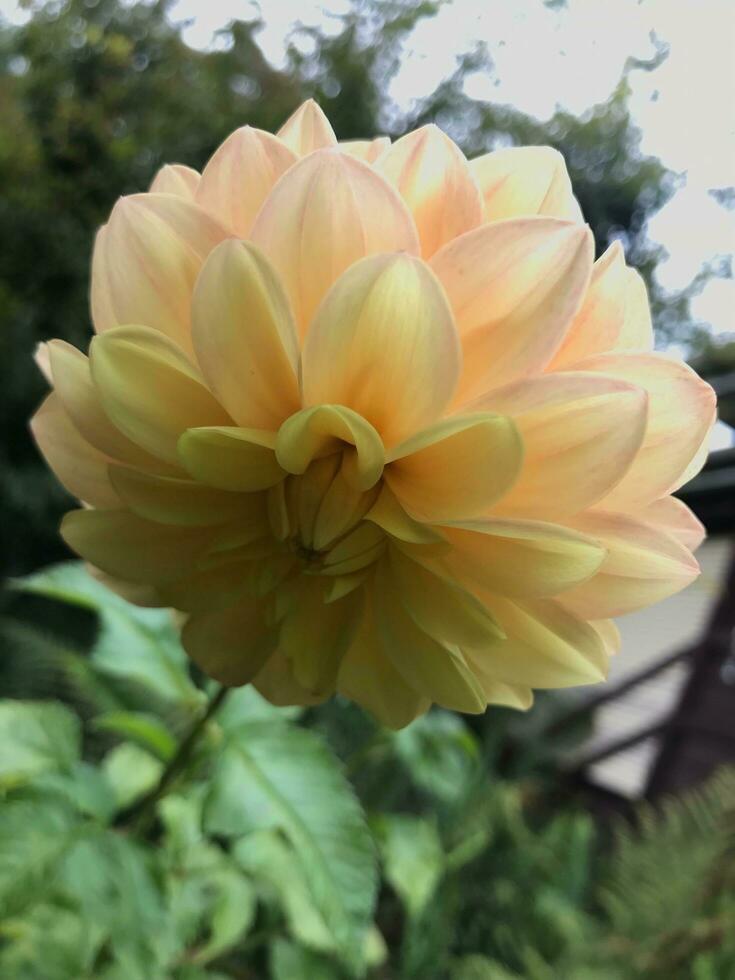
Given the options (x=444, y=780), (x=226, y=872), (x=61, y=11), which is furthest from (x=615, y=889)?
(x=61, y=11)

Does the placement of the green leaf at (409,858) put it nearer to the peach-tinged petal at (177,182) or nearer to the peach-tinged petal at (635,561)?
the peach-tinged petal at (635,561)

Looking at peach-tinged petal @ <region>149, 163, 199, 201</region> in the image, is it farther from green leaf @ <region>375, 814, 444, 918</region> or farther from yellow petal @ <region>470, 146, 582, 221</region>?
green leaf @ <region>375, 814, 444, 918</region>

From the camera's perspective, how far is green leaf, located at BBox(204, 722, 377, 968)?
1.40 feet

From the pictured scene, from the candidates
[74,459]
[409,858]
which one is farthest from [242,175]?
[409,858]

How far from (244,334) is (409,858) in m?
0.87

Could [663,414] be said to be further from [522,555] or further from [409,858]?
[409,858]

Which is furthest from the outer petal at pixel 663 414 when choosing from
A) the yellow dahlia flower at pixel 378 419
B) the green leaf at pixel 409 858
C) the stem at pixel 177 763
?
the green leaf at pixel 409 858

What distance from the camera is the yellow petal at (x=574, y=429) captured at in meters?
0.26

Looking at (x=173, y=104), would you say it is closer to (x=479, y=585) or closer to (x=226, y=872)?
(x=226, y=872)

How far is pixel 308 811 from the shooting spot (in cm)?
47

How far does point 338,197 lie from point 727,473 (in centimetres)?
159

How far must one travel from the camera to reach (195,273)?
29 centimetres

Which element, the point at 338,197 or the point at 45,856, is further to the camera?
the point at 45,856

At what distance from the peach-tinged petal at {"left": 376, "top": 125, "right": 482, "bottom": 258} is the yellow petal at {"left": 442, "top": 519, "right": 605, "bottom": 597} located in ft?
0.38
